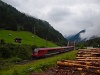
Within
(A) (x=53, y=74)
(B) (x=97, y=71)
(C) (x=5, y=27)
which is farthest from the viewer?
(C) (x=5, y=27)

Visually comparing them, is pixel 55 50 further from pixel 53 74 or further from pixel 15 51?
pixel 53 74

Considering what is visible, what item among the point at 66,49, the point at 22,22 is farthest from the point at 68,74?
the point at 22,22

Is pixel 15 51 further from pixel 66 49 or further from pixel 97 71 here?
pixel 97 71

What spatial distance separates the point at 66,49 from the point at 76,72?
5053 cm

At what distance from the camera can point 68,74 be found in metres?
10.1

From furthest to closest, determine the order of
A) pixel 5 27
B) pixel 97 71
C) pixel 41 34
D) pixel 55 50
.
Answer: pixel 41 34 → pixel 5 27 → pixel 55 50 → pixel 97 71

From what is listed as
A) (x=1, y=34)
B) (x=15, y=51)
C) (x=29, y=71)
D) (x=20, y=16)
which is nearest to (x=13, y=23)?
(x=1, y=34)

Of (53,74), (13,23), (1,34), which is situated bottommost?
(53,74)

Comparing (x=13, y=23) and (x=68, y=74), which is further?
(x=13, y=23)

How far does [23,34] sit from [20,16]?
29.8 metres

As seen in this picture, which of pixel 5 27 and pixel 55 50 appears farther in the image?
pixel 5 27

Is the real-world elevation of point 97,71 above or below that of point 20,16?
below

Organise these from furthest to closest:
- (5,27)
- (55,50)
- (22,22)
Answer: (22,22), (5,27), (55,50)

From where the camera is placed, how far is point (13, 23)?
385ft
